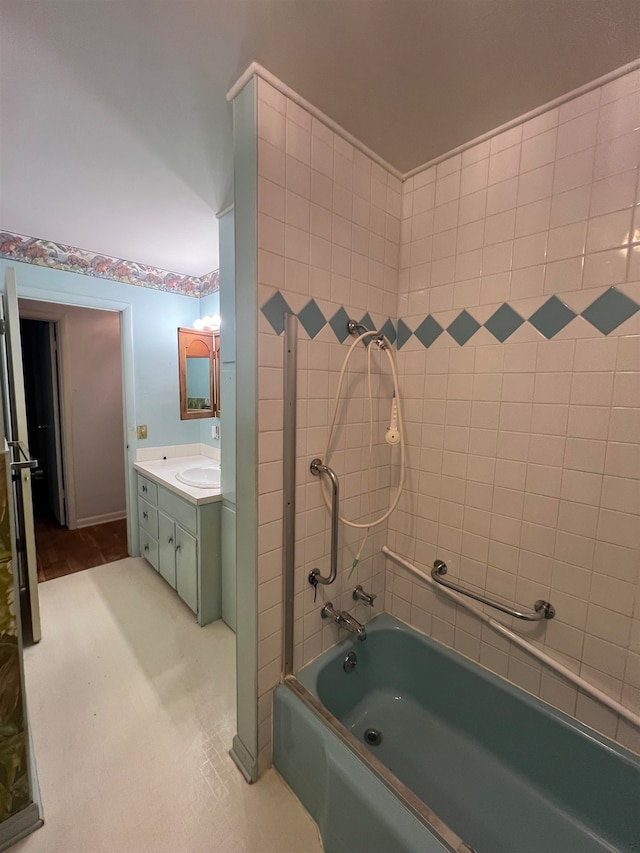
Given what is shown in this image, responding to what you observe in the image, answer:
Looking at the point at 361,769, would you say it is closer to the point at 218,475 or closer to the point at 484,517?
the point at 484,517

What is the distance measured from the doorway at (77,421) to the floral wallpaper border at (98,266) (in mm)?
876

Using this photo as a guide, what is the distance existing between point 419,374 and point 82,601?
264 centimetres

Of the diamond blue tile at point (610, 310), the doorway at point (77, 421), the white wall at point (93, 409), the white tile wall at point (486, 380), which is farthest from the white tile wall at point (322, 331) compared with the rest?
the white wall at point (93, 409)

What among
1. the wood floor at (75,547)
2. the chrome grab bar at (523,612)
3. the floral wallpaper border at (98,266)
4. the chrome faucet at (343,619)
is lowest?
the wood floor at (75,547)

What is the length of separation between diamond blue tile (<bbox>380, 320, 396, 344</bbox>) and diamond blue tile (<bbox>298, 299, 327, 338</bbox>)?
1.27 ft

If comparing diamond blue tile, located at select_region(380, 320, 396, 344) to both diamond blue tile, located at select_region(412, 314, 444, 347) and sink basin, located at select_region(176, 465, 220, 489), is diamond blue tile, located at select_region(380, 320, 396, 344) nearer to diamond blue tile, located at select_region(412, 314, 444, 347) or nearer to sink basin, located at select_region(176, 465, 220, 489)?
diamond blue tile, located at select_region(412, 314, 444, 347)

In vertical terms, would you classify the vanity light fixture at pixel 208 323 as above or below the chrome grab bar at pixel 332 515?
above

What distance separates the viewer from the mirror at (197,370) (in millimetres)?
2922

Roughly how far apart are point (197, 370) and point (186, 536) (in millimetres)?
1462

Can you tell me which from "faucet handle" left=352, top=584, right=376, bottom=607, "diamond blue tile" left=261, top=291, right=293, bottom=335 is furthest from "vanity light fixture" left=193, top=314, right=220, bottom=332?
"faucet handle" left=352, top=584, right=376, bottom=607

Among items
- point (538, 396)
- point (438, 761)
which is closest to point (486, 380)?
point (538, 396)

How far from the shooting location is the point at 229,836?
1.13m

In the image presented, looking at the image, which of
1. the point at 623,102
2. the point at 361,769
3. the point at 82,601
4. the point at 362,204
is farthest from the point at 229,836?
the point at 623,102

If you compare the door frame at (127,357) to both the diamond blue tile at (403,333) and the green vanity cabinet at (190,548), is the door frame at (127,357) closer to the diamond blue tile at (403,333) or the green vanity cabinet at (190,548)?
the green vanity cabinet at (190,548)
